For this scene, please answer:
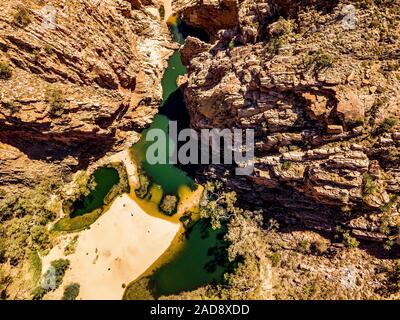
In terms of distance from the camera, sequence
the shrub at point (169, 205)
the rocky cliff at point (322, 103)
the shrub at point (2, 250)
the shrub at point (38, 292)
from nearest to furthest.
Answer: the rocky cliff at point (322, 103) → the shrub at point (2, 250) → the shrub at point (38, 292) → the shrub at point (169, 205)

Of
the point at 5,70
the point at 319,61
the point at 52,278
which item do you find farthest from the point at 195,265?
the point at 5,70

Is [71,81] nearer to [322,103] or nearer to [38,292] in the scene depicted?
[38,292]

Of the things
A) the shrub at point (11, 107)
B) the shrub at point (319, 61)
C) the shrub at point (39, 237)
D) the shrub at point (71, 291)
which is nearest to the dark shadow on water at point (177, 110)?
the shrub at point (11, 107)

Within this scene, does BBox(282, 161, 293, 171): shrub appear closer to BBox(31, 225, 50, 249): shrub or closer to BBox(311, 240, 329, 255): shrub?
BBox(311, 240, 329, 255): shrub

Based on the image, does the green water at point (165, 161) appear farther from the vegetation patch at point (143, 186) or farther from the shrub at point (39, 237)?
the shrub at point (39, 237)

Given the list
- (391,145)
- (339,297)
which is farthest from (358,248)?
(391,145)

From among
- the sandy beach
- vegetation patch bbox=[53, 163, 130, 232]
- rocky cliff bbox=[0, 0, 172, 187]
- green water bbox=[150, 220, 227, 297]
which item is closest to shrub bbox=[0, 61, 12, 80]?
rocky cliff bbox=[0, 0, 172, 187]
